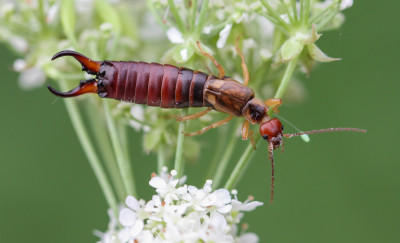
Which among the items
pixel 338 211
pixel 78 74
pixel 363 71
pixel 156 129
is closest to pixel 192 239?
pixel 156 129

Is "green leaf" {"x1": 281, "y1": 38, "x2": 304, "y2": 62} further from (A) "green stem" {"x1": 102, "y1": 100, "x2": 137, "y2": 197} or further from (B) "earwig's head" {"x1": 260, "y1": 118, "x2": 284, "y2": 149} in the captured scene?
(A) "green stem" {"x1": 102, "y1": 100, "x2": 137, "y2": 197}

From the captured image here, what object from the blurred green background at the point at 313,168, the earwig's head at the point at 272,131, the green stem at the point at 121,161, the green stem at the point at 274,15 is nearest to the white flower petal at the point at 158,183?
the green stem at the point at 121,161

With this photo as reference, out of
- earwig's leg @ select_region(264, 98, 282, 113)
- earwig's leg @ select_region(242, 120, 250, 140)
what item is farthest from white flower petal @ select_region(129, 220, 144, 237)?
earwig's leg @ select_region(264, 98, 282, 113)

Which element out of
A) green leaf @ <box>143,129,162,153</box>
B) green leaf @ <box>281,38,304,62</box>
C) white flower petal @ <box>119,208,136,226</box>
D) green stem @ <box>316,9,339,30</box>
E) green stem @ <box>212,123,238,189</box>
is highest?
green stem @ <box>316,9,339,30</box>

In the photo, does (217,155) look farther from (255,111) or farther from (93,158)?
(93,158)

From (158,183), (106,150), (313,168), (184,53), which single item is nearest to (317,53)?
(184,53)

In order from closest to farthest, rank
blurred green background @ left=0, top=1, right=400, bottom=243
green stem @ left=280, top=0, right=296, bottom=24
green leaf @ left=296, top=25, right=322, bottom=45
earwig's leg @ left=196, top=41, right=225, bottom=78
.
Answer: green leaf @ left=296, top=25, right=322, bottom=45 < green stem @ left=280, top=0, right=296, bottom=24 < earwig's leg @ left=196, top=41, right=225, bottom=78 < blurred green background @ left=0, top=1, right=400, bottom=243
